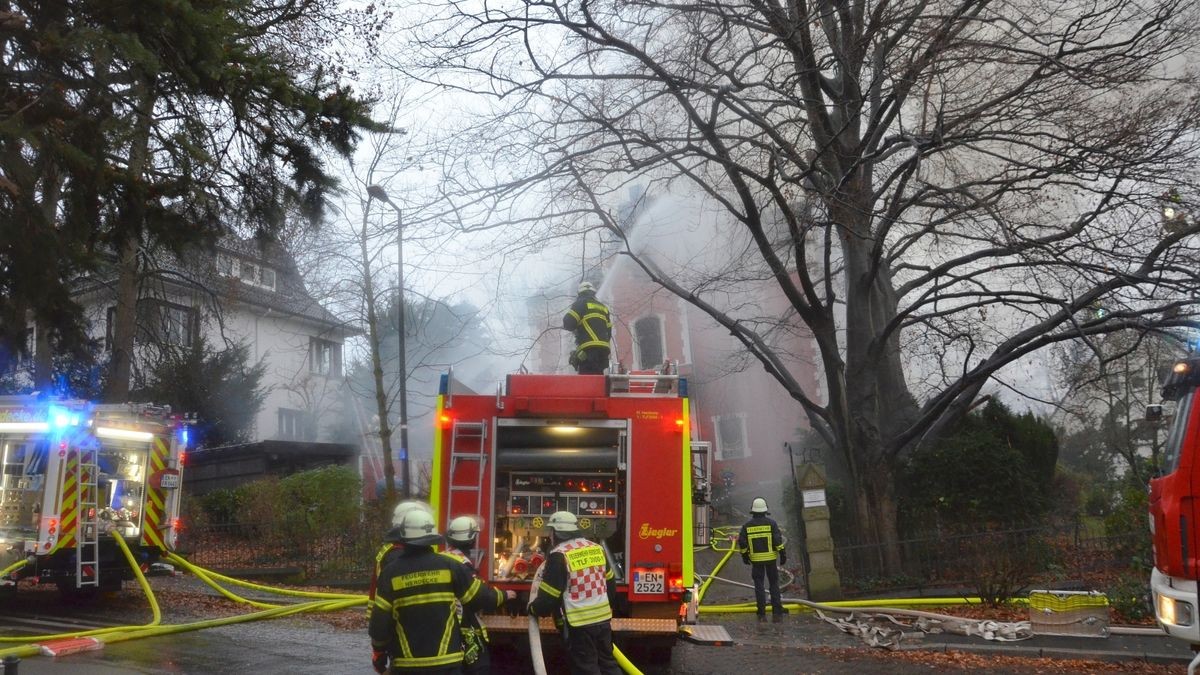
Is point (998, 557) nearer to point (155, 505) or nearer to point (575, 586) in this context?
point (575, 586)

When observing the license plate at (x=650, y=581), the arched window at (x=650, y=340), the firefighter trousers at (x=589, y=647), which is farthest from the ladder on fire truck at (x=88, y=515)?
the arched window at (x=650, y=340)

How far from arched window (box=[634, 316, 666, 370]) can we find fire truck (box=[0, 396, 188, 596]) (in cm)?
2433

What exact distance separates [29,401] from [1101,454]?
32412 millimetres

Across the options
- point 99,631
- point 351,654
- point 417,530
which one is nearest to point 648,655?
point 351,654

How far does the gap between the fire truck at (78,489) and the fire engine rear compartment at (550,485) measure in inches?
225

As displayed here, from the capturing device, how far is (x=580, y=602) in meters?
6.57

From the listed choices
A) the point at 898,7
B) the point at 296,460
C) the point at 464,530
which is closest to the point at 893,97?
the point at 898,7

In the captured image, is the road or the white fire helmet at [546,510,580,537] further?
the road

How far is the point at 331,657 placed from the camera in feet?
31.0

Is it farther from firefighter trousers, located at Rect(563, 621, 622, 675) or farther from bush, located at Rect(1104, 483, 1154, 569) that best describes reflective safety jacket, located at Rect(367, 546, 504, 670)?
bush, located at Rect(1104, 483, 1154, 569)

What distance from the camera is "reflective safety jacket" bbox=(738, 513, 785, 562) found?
12.7 meters

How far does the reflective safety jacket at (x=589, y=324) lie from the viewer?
10.3 meters

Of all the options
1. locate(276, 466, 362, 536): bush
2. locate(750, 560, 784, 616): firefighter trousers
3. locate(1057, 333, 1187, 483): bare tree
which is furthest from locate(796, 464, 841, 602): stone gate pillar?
locate(276, 466, 362, 536): bush

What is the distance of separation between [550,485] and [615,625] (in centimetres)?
154
